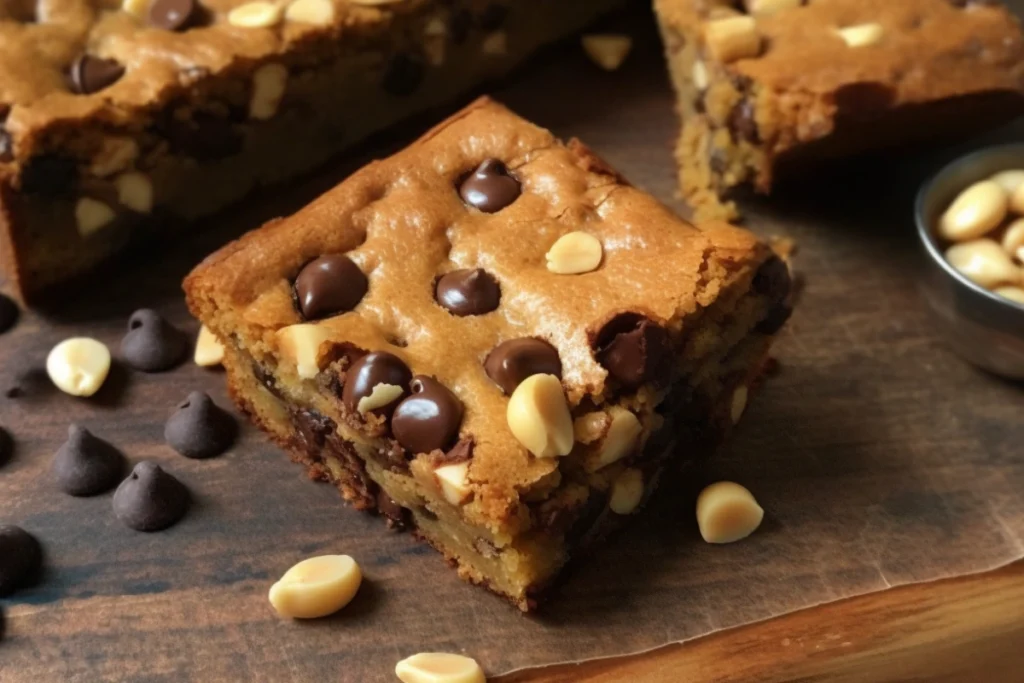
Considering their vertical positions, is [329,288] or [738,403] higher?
[329,288]

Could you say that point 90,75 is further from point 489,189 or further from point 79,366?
point 489,189

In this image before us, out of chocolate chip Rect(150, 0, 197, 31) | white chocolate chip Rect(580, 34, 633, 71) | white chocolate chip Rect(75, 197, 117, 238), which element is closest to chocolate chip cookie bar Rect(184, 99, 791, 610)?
white chocolate chip Rect(75, 197, 117, 238)

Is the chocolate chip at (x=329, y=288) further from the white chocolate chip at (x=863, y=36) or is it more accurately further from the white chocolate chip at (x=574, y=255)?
the white chocolate chip at (x=863, y=36)

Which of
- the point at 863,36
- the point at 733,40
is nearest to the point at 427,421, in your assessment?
the point at 733,40

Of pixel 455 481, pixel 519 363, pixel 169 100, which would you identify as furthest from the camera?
pixel 169 100

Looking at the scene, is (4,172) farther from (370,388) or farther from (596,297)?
(596,297)

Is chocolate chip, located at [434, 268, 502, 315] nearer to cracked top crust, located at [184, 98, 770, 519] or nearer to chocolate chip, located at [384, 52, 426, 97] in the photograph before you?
cracked top crust, located at [184, 98, 770, 519]

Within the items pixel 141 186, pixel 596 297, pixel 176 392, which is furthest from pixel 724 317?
pixel 141 186
